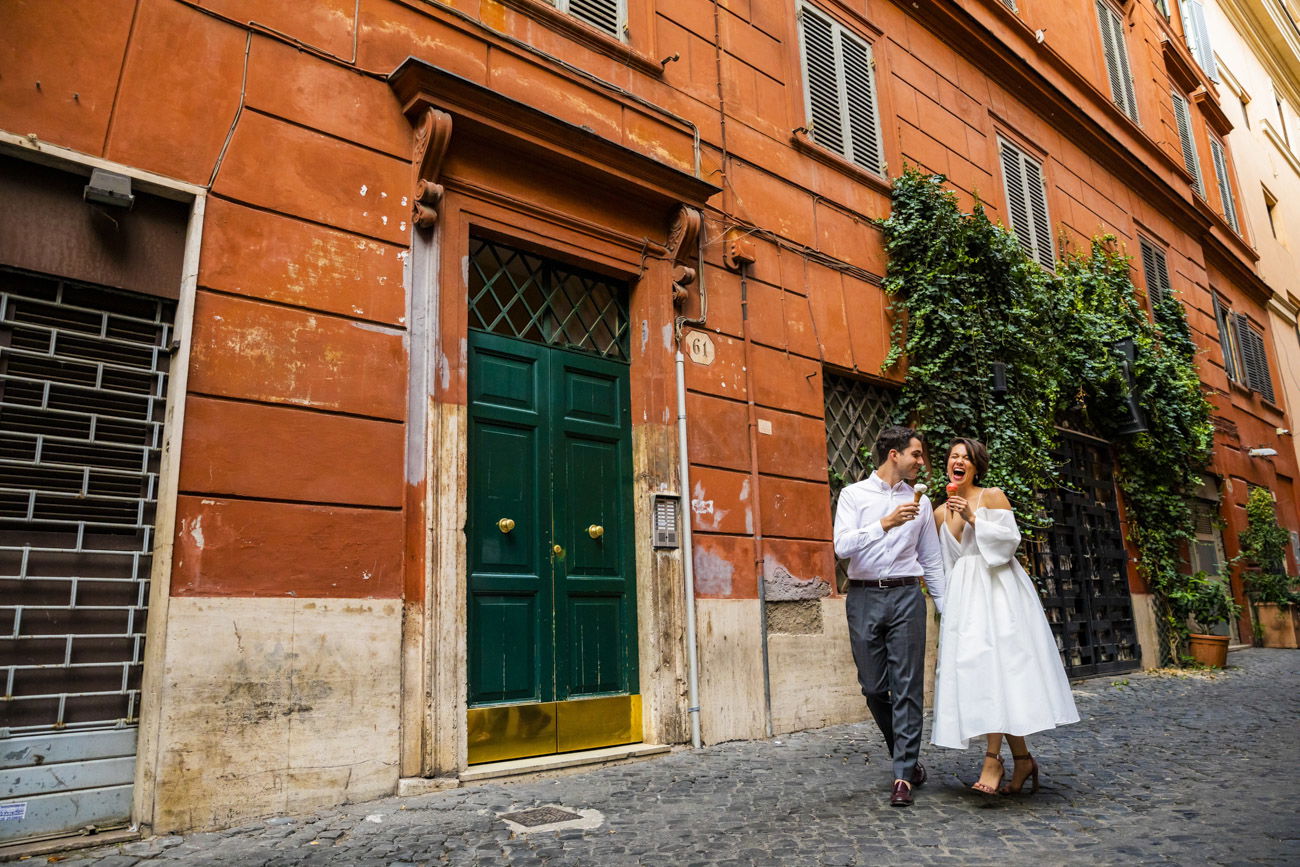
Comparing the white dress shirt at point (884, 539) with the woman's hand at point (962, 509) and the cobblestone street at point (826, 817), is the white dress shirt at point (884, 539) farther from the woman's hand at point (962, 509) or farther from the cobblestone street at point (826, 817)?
the cobblestone street at point (826, 817)

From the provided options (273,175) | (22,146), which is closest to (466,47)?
(273,175)

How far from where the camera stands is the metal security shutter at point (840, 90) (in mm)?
8141

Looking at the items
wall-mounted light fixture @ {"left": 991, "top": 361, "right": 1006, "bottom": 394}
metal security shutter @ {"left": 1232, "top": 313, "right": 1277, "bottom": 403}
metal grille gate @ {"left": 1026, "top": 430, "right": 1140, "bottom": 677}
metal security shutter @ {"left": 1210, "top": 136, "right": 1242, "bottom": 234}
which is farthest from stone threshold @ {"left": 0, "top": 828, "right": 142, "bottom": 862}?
metal security shutter @ {"left": 1210, "top": 136, "right": 1242, "bottom": 234}

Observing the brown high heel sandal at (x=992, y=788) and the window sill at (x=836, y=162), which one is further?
the window sill at (x=836, y=162)

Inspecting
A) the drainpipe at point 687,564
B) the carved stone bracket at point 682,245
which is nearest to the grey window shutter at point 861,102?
the carved stone bracket at point 682,245

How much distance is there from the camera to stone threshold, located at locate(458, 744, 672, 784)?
183 inches

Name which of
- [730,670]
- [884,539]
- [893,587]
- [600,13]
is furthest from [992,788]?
[600,13]

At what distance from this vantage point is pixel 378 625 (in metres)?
4.42

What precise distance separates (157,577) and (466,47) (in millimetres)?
3508

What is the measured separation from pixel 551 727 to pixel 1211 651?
30.5 feet

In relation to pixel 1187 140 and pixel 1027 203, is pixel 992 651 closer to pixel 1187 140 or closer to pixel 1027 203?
pixel 1027 203

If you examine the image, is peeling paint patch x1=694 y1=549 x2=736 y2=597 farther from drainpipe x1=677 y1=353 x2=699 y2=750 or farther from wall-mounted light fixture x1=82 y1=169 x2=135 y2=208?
wall-mounted light fixture x1=82 y1=169 x2=135 y2=208

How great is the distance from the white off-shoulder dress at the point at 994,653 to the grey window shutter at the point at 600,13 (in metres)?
4.41

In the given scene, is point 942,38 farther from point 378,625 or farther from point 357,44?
point 378,625
